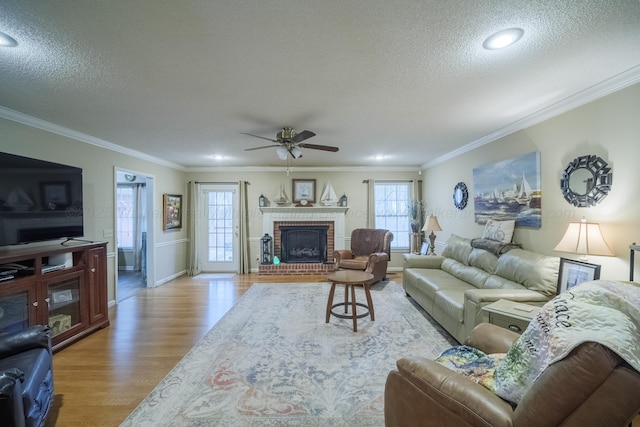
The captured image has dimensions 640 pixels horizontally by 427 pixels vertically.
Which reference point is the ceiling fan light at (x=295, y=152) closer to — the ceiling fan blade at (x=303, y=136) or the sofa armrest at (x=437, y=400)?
the ceiling fan blade at (x=303, y=136)

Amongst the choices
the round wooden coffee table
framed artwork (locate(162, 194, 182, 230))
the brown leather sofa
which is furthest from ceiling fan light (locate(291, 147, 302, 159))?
framed artwork (locate(162, 194, 182, 230))

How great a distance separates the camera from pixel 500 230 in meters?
3.41

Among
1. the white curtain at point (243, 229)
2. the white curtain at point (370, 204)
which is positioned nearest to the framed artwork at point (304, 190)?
the white curtain at point (243, 229)

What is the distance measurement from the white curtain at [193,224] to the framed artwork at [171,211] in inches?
10.8

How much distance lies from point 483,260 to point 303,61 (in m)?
3.19

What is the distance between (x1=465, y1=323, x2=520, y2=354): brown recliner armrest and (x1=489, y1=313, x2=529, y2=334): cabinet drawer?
316 mm

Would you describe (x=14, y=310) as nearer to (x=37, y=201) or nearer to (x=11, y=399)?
(x=37, y=201)

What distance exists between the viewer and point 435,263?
4.25m

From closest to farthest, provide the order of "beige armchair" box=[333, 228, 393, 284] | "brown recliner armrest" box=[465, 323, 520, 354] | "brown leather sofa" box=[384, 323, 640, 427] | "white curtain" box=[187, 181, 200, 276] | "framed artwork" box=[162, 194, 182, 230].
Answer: "brown leather sofa" box=[384, 323, 640, 427] < "brown recliner armrest" box=[465, 323, 520, 354] < "beige armchair" box=[333, 228, 393, 284] < "framed artwork" box=[162, 194, 182, 230] < "white curtain" box=[187, 181, 200, 276]

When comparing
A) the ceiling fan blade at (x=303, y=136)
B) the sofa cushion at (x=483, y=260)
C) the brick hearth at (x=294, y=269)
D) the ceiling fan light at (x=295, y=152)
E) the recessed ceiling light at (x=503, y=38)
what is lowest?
the brick hearth at (x=294, y=269)

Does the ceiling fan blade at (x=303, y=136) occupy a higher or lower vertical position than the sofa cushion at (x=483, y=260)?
Result: higher

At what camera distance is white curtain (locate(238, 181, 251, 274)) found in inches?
242

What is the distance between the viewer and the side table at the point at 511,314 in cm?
200

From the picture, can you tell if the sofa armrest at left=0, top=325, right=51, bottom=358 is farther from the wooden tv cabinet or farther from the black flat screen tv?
the black flat screen tv
